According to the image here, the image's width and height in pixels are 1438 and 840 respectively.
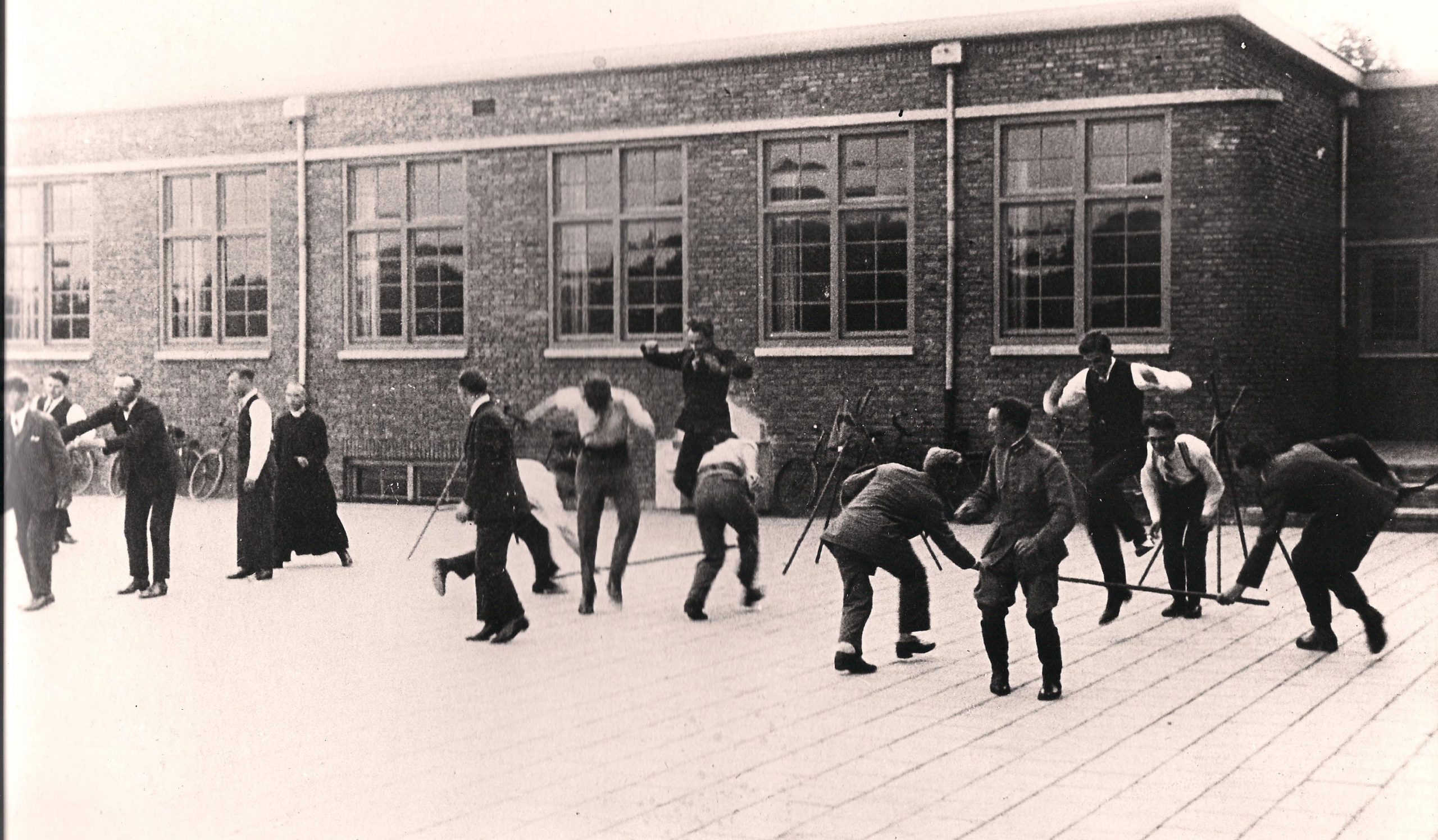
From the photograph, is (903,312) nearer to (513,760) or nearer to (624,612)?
(513,760)

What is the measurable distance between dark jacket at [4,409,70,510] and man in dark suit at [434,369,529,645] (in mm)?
1711

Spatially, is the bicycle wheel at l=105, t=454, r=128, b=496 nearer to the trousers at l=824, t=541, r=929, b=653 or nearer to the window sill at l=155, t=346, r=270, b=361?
the window sill at l=155, t=346, r=270, b=361

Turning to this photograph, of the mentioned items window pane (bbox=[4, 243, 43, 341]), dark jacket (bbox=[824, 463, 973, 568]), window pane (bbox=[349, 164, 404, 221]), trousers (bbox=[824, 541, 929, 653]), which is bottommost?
trousers (bbox=[824, 541, 929, 653])

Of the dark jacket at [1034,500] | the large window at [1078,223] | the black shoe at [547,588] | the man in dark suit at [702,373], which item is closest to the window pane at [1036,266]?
the large window at [1078,223]

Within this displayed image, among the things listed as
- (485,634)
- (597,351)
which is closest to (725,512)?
(485,634)

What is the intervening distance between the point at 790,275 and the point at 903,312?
1.76 ft

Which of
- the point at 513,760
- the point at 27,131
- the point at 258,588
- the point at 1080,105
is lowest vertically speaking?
the point at 513,760

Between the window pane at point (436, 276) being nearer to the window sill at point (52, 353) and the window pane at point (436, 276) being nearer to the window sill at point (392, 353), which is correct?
the window sill at point (392, 353)

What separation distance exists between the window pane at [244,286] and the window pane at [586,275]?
3.78ft

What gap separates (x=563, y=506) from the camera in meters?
9.65

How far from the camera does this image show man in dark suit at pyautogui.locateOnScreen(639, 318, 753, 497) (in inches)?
253

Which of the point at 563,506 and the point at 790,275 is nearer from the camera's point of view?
the point at 790,275

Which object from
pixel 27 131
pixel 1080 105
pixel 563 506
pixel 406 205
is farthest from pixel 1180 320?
pixel 27 131

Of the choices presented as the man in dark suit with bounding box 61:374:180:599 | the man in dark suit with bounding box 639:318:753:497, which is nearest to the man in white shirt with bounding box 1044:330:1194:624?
the man in dark suit with bounding box 639:318:753:497
